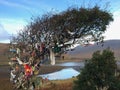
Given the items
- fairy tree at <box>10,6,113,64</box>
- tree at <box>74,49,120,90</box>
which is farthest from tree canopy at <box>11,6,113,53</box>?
tree at <box>74,49,120,90</box>

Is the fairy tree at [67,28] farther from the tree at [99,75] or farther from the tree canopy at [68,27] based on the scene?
the tree at [99,75]

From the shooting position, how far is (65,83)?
135 feet

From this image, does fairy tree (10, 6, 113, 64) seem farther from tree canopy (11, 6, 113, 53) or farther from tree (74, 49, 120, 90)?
tree (74, 49, 120, 90)

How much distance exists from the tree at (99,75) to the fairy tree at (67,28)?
411 centimetres

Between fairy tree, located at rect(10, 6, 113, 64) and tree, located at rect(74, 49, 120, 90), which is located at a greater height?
fairy tree, located at rect(10, 6, 113, 64)

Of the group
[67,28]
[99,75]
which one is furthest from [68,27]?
[99,75]

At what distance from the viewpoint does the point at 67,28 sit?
28.1 metres

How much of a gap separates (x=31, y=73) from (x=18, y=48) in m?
2.18

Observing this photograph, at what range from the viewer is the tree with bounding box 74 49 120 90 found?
78.7 ft

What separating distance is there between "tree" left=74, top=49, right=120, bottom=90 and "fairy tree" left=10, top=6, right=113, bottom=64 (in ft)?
13.5

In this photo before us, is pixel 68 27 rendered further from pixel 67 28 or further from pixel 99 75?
pixel 99 75

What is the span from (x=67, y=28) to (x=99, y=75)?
544cm

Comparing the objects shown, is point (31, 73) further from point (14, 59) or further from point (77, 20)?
point (77, 20)

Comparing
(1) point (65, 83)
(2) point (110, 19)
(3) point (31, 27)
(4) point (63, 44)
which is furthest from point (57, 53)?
(1) point (65, 83)
